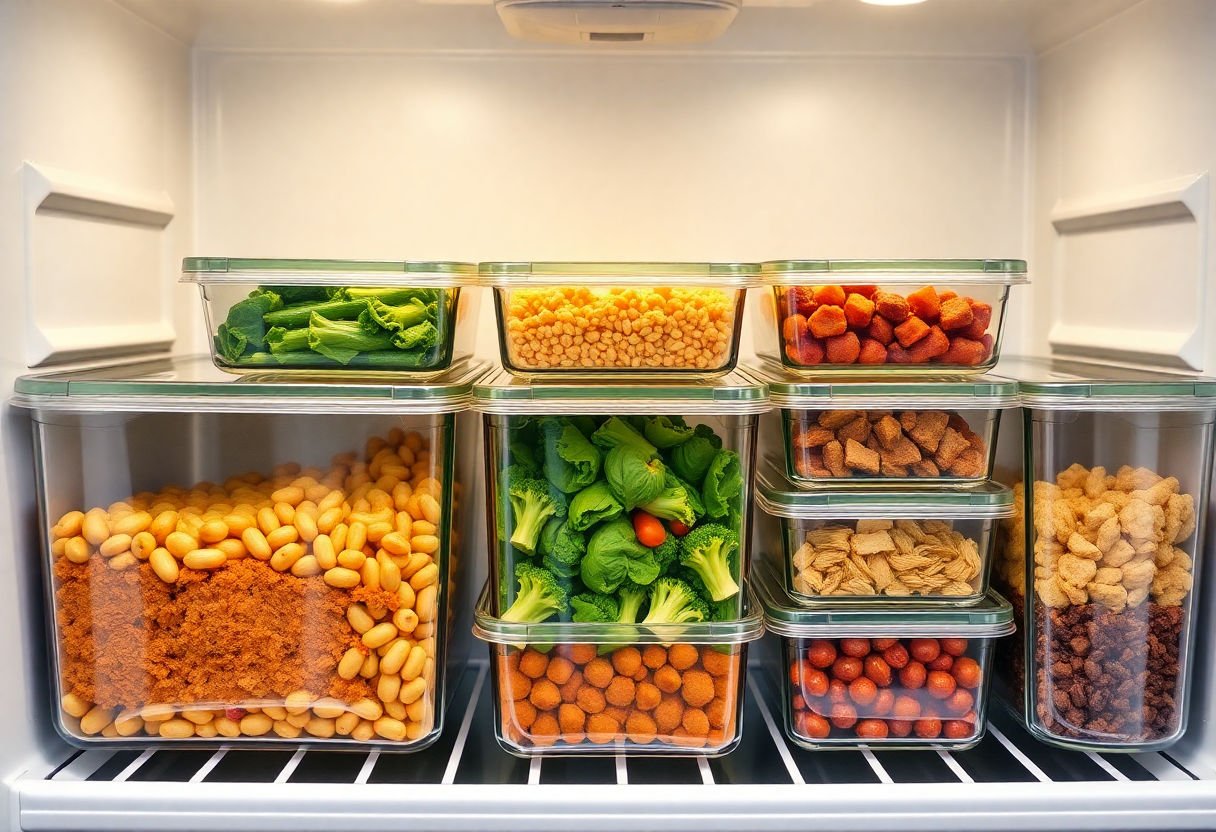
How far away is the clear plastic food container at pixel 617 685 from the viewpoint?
97cm

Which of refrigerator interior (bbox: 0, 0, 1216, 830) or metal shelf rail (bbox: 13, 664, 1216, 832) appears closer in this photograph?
metal shelf rail (bbox: 13, 664, 1216, 832)

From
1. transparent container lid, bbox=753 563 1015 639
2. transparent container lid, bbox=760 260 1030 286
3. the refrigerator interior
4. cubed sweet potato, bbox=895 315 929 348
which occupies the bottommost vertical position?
transparent container lid, bbox=753 563 1015 639

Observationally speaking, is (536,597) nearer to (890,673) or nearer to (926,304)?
(890,673)

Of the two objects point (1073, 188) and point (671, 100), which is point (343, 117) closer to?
point (671, 100)

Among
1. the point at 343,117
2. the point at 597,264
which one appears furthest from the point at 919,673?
the point at 343,117

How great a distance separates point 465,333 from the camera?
3.62 feet

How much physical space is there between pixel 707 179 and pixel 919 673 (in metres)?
0.66

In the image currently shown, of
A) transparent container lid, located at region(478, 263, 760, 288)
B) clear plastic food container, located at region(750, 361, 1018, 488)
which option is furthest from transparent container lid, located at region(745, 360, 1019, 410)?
transparent container lid, located at region(478, 263, 760, 288)

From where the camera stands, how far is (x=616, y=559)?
953 mm

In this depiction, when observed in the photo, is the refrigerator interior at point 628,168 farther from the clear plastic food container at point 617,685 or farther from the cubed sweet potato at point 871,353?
the cubed sweet potato at point 871,353

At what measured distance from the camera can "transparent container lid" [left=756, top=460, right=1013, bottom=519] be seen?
989 millimetres

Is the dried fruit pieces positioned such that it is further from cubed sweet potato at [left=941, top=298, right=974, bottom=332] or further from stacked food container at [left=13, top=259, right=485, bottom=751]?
stacked food container at [left=13, top=259, right=485, bottom=751]

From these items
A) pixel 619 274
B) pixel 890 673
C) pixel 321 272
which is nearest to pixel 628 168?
pixel 619 274

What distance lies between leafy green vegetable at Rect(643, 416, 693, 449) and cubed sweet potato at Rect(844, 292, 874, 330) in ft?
0.62
